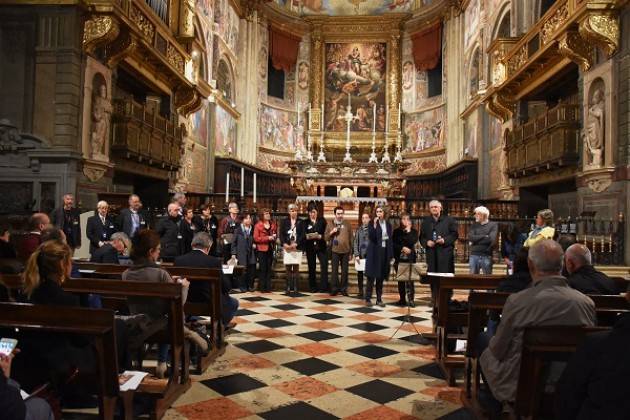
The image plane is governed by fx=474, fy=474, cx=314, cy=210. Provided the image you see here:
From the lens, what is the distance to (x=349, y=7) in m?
26.1

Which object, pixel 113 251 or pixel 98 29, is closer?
pixel 113 251

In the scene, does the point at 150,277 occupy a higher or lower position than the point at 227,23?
lower

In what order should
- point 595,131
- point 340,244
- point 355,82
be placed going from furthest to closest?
point 355,82, point 595,131, point 340,244

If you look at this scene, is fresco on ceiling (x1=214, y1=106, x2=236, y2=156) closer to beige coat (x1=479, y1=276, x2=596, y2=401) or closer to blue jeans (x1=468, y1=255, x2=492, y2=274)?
blue jeans (x1=468, y1=255, x2=492, y2=274)

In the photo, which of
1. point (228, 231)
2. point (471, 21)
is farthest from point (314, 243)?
point (471, 21)

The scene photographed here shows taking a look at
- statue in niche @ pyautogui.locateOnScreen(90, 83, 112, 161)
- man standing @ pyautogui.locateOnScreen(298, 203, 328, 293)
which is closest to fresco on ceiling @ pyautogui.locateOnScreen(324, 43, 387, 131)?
statue in niche @ pyautogui.locateOnScreen(90, 83, 112, 161)

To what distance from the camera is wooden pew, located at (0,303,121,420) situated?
229cm

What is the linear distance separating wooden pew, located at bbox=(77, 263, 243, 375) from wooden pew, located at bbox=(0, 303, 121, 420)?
1957 mm

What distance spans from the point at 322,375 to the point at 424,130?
2157 cm

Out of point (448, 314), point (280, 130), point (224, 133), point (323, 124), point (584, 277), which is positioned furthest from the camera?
point (323, 124)

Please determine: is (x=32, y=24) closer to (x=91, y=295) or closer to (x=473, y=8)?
(x=91, y=295)

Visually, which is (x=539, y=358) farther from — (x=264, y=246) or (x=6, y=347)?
(x=264, y=246)

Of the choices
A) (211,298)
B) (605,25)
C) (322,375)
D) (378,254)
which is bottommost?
(322,375)

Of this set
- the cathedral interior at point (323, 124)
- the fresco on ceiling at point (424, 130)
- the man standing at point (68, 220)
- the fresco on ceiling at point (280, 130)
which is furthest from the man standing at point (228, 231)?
the fresco on ceiling at point (424, 130)
